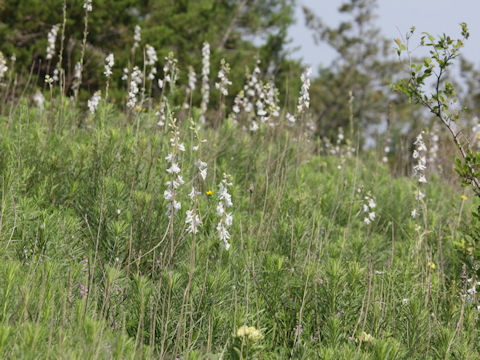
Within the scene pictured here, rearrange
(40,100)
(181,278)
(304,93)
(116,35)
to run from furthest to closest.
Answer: (116,35), (40,100), (304,93), (181,278)

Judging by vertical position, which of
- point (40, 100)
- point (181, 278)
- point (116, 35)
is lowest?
point (181, 278)

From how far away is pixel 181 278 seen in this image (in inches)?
110

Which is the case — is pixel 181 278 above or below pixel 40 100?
below

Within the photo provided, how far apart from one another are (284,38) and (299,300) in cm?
1395

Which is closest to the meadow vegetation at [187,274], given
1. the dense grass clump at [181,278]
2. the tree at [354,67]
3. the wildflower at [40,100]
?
the dense grass clump at [181,278]

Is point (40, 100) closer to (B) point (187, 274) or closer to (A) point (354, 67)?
(B) point (187, 274)

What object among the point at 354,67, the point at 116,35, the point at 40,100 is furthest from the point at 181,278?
the point at 354,67

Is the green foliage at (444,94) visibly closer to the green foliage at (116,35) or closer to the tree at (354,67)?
the green foliage at (116,35)

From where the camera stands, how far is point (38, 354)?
1.87 metres

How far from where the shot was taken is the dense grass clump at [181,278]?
220 centimetres

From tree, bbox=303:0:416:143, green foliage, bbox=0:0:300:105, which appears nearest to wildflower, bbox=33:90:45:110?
green foliage, bbox=0:0:300:105

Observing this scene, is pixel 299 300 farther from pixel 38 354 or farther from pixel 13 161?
pixel 13 161

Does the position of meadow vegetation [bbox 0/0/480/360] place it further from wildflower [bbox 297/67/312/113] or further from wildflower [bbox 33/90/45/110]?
wildflower [bbox 33/90/45/110]

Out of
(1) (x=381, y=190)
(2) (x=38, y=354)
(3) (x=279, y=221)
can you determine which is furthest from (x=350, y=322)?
(1) (x=381, y=190)
